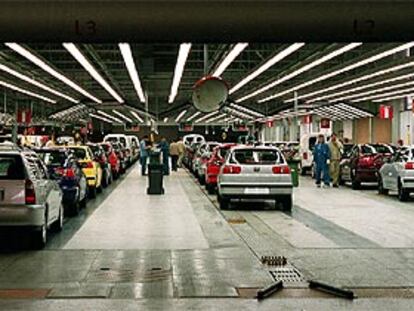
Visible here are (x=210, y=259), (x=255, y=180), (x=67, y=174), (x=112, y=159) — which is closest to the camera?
(x=210, y=259)

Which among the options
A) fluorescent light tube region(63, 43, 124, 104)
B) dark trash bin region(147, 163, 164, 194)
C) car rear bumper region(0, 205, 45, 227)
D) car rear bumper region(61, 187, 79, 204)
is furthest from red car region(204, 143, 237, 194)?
car rear bumper region(0, 205, 45, 227)

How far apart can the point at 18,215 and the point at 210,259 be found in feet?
9.88

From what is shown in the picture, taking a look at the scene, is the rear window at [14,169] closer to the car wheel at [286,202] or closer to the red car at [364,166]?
the car wheel at [286,202]

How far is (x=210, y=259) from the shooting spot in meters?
11.5

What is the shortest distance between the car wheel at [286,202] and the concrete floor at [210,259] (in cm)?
34

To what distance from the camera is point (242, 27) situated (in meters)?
9.72

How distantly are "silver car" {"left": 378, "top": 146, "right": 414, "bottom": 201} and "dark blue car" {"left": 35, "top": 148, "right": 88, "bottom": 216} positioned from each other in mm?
8724

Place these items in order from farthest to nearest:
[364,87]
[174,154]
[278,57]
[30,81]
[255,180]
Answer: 1. [174,154]
2. [364,87]
3. [30,81]
4. [278,57]
5. [255,180]

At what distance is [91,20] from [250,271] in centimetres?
383

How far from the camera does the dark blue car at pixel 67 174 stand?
675 inches

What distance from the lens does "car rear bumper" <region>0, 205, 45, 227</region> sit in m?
12.1

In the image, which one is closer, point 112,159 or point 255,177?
point 255,177

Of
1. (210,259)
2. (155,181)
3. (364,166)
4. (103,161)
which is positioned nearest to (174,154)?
(103,161)

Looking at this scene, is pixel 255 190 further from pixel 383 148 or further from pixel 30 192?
pixel 383 148
